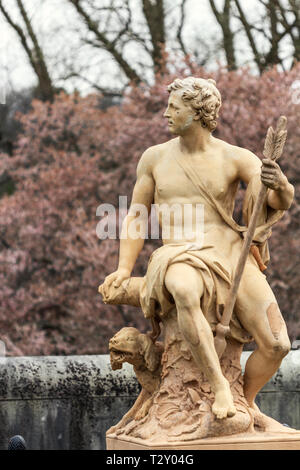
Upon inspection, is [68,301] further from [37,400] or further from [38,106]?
[37,400]

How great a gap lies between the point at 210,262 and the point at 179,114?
2.97ft

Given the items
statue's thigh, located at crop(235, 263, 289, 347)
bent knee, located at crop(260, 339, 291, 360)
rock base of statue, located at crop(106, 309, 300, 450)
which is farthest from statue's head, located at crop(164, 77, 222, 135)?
bent knee, located at crop(260, 339, 291, 360)

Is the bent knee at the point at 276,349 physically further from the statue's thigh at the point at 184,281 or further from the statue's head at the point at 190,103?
the statue's head at the point at 190,103

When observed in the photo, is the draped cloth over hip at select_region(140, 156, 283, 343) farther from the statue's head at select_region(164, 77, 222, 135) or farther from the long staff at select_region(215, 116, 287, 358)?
the statue's head at select_region(164, 77, 222, 135)

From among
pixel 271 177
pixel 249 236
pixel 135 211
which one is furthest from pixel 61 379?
pixel 271 177

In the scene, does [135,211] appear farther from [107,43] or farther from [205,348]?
[107,43]

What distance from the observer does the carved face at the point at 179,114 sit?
561 centimetres

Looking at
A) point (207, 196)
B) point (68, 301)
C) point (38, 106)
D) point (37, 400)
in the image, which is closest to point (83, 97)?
point (38, 106)

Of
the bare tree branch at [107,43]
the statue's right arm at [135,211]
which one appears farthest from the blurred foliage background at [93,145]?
the statue's right arm at [135,211]

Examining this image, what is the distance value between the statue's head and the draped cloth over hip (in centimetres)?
27

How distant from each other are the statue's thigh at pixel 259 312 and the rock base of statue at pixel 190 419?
0.60ft

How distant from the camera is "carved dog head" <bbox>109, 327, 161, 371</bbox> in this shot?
5.68m

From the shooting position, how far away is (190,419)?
529cm

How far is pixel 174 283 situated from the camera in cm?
Answer: 525
